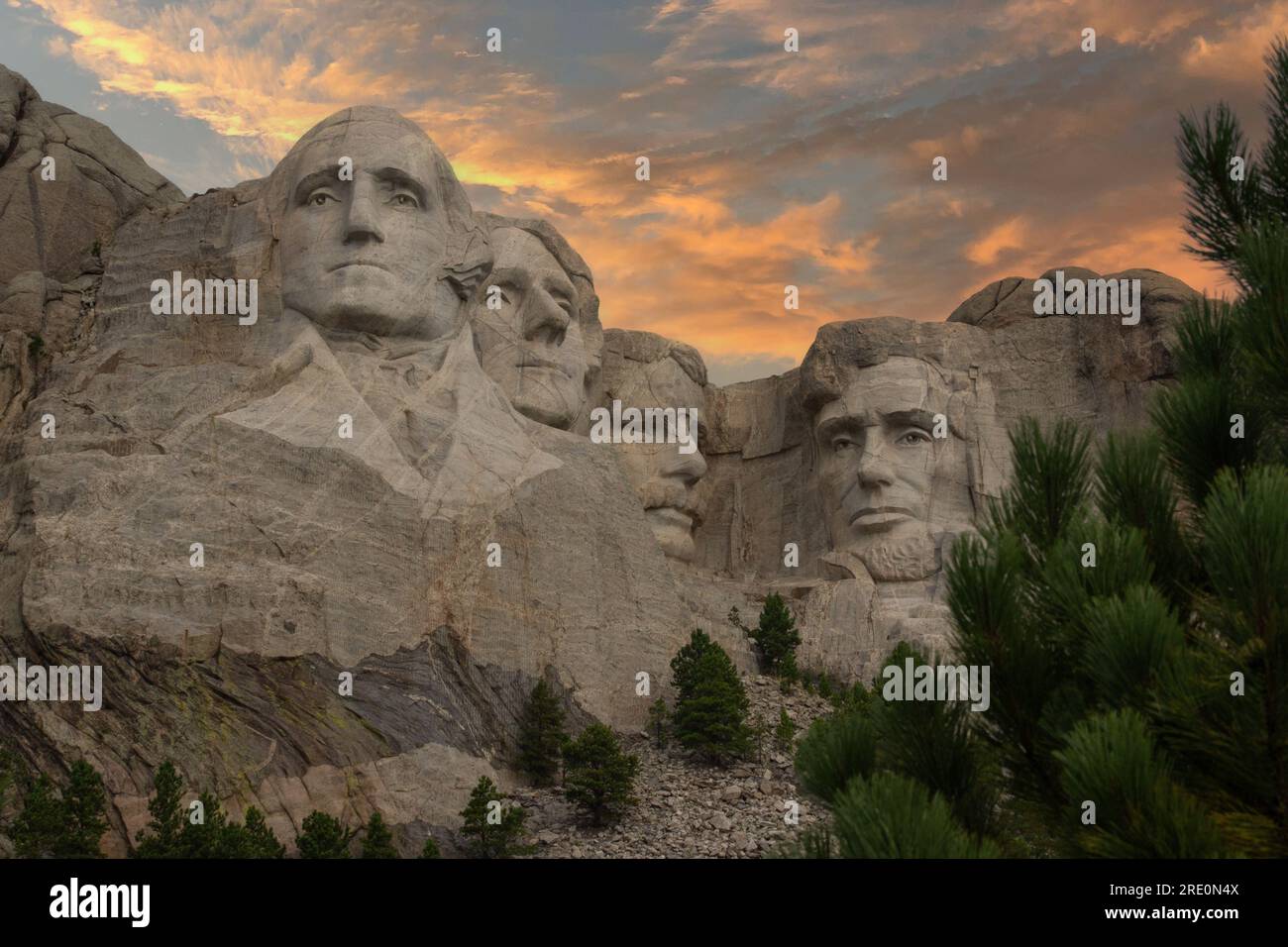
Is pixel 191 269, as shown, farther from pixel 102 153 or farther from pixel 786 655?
pixel 786 655

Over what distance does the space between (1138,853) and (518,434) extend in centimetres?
1162

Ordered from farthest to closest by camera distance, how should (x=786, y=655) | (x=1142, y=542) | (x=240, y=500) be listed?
(x=786, y=655) → (x=240, y=500) → (x=1142, y=542)

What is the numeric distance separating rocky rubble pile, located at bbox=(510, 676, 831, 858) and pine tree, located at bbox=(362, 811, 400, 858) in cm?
136

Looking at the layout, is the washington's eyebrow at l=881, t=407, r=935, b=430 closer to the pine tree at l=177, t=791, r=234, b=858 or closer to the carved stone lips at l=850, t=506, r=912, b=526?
the carved stone lips at l=850, t=506, r=912, b=526

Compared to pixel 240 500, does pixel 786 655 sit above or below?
below

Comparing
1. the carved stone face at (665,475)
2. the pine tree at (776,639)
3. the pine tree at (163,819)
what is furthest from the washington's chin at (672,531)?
the pine tree at (163,819)

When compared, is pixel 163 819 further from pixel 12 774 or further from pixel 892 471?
pixel 892 471

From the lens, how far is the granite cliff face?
16.2 m

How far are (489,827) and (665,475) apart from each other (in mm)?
8188

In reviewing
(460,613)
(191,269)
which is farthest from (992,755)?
(191,269)

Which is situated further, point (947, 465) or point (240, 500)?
point (947, 465)

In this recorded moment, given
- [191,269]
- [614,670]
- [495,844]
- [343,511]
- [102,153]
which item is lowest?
[495,844]

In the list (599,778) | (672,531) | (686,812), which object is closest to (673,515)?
(672,531)

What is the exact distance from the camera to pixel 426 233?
19453mm
